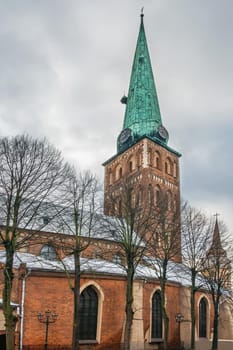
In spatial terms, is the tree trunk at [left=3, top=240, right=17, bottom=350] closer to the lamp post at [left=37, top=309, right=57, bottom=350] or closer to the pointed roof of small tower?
the lamp post at [left=37, top=309, right=57, bottom=350]

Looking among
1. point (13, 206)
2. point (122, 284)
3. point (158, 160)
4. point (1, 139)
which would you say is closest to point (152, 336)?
point (122, 284)

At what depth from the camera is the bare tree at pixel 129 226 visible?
2208 centimetres

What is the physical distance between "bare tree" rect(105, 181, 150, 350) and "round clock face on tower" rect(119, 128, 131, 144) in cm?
2454

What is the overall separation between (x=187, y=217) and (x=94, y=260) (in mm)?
8085

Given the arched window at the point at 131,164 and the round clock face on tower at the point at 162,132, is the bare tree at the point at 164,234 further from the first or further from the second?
the round clock face on tower at the point at 162,132

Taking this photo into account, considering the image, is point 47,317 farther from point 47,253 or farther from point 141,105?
point 141,105

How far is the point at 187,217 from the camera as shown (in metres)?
28.1

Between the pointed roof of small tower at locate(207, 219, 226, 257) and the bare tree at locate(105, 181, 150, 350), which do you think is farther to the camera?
the pointed roof of small tower at locate(207, 219, 226, 257)

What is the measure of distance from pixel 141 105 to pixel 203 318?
1134 inches

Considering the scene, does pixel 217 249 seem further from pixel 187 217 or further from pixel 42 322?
pixel 42 322

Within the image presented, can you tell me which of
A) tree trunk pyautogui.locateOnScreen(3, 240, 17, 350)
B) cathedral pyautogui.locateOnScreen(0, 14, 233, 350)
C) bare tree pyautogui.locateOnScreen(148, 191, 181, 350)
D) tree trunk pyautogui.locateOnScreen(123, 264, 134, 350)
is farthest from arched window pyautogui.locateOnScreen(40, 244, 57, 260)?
tree trunk pyautogui.locateOnScreen(3, 240, 17, 350)

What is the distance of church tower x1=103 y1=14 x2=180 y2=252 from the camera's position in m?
46.5

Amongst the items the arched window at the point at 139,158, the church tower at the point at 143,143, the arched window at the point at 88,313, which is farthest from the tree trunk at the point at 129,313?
the arched window at the point at 139,158

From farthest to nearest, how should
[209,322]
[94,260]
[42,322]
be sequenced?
[209,322] < [94,260] < [42,322]
